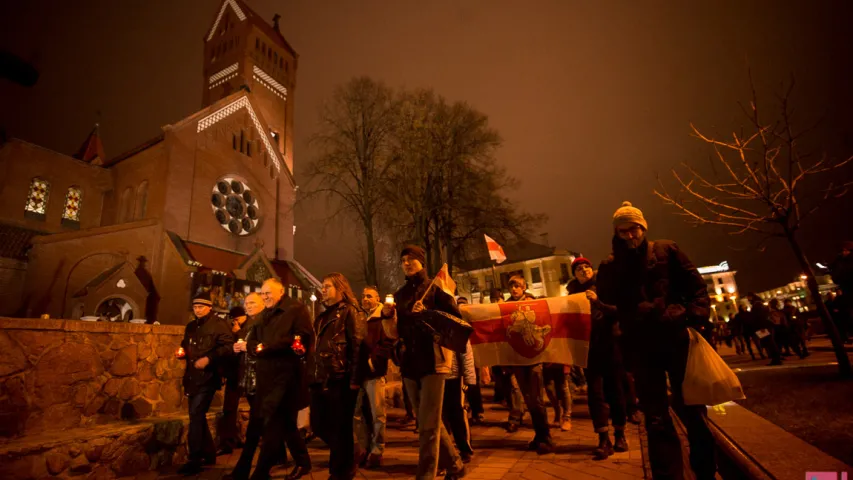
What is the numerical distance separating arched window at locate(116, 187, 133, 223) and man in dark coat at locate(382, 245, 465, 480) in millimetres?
23530

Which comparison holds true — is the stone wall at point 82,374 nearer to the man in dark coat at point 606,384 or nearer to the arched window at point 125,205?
the man in dark coat at point 606,384

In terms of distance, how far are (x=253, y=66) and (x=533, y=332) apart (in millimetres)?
38645

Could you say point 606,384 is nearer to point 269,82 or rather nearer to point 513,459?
point 513,459

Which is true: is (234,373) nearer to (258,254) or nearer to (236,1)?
(258,254)

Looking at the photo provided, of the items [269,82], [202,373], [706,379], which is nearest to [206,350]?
[202,373]

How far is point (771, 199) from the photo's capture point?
7.88 m

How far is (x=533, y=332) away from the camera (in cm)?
670

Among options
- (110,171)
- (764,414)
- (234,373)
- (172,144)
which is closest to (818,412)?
(764,414)

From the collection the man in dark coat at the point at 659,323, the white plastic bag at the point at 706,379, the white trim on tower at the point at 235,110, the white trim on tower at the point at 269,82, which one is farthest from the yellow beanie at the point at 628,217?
the white trim on tower at the point at 269,82

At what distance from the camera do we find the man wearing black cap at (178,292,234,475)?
17.6 feet

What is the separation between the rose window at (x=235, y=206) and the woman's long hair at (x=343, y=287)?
63.7ft

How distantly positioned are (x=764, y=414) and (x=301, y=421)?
19.7ft

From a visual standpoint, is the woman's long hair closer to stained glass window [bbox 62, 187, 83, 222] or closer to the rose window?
the rose window

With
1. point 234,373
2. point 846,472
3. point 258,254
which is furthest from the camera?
point 258,254
